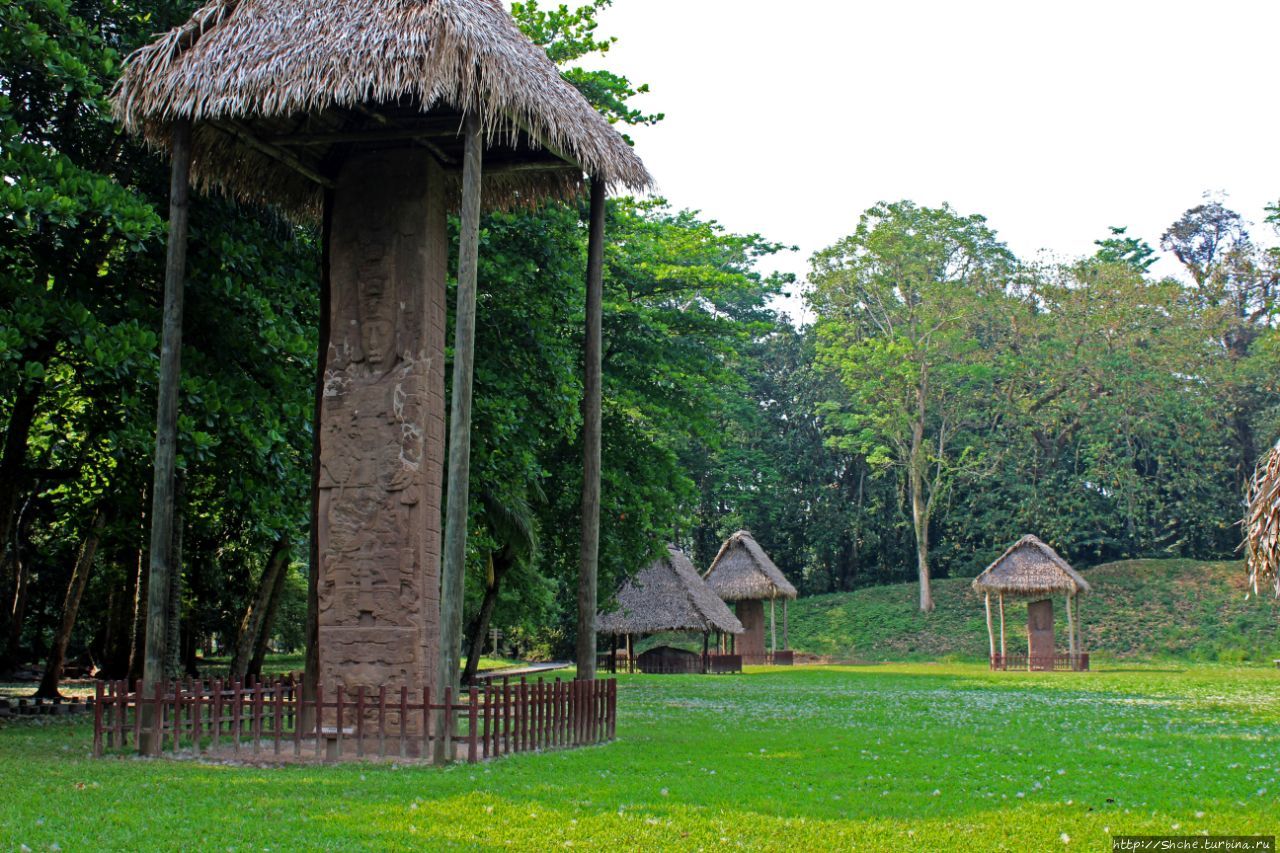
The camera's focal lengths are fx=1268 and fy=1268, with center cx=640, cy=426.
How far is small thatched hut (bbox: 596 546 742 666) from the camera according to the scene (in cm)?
3594

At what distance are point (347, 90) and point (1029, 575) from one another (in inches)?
1321

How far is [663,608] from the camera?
3625cm

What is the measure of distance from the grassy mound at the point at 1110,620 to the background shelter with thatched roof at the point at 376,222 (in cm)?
3582

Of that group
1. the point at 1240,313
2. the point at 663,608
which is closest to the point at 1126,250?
the point at 1240,313

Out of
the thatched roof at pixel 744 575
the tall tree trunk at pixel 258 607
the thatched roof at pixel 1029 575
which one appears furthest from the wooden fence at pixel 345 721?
the thatched roof at pixel 744 575

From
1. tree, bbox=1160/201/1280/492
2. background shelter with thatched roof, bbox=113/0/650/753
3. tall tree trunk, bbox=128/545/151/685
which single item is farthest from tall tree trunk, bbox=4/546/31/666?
tree, bbox=1160/201/1280/492

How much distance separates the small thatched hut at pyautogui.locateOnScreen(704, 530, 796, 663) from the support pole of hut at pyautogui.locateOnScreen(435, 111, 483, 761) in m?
32.7

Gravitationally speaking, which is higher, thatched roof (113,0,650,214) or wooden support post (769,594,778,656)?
thatched roof (113,0,650,214)

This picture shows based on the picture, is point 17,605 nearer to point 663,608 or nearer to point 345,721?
point 663,608

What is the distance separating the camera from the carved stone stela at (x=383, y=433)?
11.2 meters

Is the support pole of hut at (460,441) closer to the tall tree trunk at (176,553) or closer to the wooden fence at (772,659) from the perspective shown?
the tall tree trunk at (176,553)

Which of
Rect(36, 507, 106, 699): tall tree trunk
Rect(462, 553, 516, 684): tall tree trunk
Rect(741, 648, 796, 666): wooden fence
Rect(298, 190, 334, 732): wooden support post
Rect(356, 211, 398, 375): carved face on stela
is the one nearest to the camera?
Rect(356, 211, 398, 375): carved face on stela

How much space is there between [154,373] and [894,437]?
40.4 m

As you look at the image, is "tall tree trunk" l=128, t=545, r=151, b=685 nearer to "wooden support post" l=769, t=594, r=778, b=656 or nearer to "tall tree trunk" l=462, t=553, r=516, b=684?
"tall tree trunk" l=462, t=553, r=516, b=684
